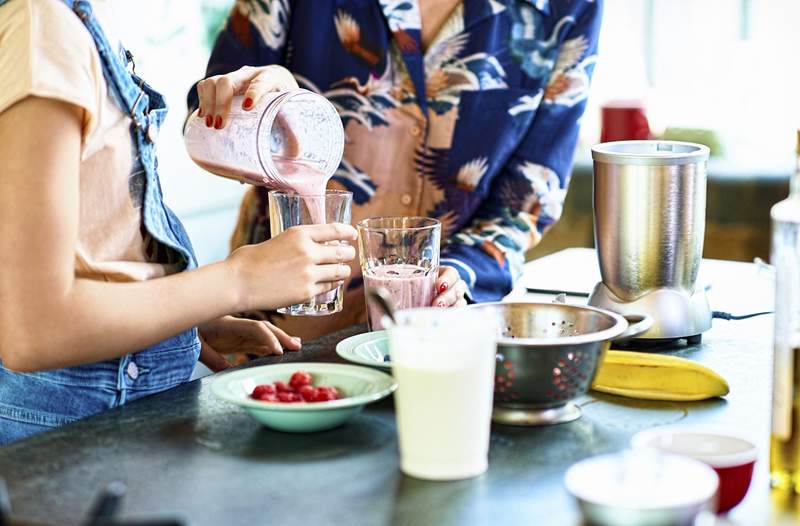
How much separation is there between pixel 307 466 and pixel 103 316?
310 millimetres

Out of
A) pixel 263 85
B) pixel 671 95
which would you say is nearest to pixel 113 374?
pixel 263 85

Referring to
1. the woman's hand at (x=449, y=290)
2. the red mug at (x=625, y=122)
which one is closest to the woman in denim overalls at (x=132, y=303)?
the woman's hand at (x=449, y=290)

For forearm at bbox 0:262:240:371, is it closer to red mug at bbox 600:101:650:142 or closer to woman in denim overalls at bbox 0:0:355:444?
woman in denim overalls at bbox 0:0:355:444

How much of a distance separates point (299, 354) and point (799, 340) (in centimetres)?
78

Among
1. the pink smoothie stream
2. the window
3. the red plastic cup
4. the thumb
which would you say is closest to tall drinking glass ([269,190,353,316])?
the pink smoothie stream

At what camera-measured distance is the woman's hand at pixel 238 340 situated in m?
1.69

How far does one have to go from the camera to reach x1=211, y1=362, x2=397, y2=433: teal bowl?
1.22 meters

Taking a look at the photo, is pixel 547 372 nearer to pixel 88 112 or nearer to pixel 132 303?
pixel 132 303

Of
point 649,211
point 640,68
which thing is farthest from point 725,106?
point 649,211

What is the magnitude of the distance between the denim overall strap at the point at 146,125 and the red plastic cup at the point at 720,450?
2.30 feet

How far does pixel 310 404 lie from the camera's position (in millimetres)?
1228

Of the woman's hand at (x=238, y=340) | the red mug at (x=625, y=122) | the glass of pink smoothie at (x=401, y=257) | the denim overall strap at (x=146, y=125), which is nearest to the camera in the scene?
the denim overall strap at (x=146, y=125)

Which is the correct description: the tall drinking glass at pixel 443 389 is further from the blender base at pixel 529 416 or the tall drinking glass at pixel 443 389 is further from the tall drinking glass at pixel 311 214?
the tall drinking glass at pixel 311 214

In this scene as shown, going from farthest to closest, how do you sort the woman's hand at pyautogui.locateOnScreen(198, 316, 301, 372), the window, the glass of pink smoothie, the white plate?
the window, the woman's hand at pyautogui.locateOnScreen(198, 316, 301, 372), the glass of pink smoothie, the white plate
